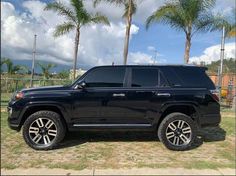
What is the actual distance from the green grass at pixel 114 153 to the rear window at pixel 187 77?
142 cm

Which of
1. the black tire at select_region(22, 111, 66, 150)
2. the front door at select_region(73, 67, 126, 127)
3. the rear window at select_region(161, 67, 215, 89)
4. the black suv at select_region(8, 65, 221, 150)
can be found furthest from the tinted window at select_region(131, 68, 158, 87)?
the black tire at select_region(22, 111, 66, 150)

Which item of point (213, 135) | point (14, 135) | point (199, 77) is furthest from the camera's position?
point (213, 135)

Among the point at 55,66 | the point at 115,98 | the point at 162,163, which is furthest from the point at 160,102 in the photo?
the point at 55,66

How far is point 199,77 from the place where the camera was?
6973 millimetres

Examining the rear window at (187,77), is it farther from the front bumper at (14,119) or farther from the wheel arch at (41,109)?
the front bumper at (14,119)

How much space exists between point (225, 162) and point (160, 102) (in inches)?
69.0

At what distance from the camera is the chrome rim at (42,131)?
6410mm

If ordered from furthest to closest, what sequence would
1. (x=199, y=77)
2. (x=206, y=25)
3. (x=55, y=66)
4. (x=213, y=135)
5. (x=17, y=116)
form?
(x=55, y=66), (x=206, y=25), (x=213, y=135), (x=199, y=77), (x=17, y=116)

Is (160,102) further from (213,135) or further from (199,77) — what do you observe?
(213,135)

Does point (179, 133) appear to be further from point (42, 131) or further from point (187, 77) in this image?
point (42, 131)

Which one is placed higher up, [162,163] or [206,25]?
[206,25]

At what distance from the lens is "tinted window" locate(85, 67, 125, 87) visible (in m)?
6.69

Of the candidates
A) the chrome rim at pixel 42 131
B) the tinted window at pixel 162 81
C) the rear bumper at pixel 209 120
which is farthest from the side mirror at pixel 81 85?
the rear bumper at pixel 209 120

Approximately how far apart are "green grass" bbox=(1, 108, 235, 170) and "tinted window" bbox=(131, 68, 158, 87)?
137 centimetres
